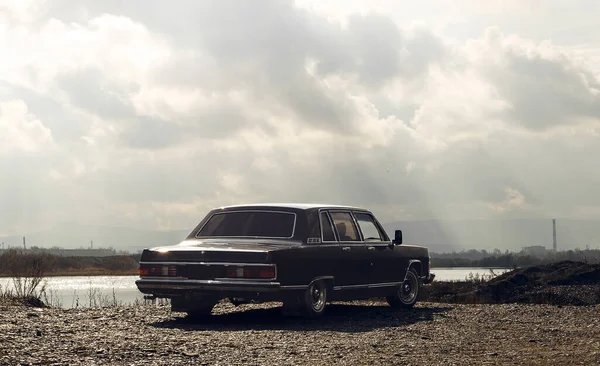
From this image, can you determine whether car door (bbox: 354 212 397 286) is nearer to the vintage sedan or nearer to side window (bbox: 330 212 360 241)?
the vintage sedan

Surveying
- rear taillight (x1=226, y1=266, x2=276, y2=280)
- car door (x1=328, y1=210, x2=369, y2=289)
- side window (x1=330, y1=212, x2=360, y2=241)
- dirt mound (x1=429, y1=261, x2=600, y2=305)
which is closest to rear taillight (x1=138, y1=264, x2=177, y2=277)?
rear taillight (x1=226, y1=266, x2=276, y2=280)

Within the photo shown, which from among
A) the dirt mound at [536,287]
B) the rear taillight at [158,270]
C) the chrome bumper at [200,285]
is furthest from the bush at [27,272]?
the dirt mound at [536,287]

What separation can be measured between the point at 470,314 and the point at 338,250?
2778 millimetres

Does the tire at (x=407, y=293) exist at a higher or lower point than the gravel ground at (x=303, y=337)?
higher

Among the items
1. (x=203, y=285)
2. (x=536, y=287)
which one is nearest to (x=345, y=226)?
(x=203, y=285)

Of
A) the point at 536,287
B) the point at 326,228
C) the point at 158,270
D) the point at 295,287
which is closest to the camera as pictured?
the point at 295,287

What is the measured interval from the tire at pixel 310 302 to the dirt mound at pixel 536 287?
35.5 ft

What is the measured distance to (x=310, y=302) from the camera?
13125 mm

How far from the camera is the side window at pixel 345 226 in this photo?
1433cm

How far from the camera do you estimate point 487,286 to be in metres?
30.0

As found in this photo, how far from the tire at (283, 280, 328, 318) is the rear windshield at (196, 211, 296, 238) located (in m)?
0.92

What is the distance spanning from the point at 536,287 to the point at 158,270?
18.1 metres

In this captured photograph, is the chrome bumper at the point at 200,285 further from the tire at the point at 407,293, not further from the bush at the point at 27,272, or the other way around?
the bush at the point at 27,272

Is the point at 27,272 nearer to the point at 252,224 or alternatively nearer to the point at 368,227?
the point at 252,224
